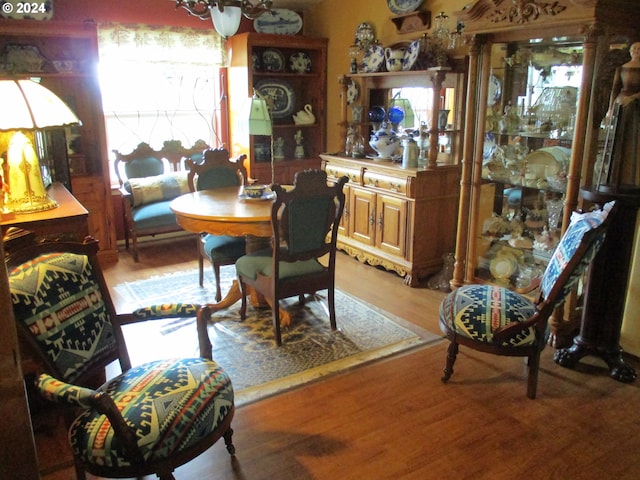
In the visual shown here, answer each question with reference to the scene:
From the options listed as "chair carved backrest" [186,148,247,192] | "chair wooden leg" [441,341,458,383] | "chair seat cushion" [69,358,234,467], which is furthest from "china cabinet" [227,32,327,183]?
"chair seat cushion" [69,358,234,467]

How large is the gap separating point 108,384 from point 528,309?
1919 millimetres

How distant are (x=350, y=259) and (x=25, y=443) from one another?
388 centimetres

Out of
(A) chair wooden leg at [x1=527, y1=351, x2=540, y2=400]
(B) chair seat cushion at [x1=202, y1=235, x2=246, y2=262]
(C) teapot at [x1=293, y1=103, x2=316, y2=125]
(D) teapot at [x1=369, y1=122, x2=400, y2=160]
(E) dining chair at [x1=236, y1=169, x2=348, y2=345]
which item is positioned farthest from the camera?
(C) teapot at [x1=293, y1=103, x2=316, y2=125]

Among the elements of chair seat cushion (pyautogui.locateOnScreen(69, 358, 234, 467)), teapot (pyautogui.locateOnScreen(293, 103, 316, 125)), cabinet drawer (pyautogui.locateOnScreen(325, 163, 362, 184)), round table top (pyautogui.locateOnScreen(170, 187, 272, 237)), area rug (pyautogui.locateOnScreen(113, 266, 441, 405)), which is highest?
teapot (pyautogui.locateOnScreen(293, 103, 316, 125))

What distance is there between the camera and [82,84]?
4.84 meters

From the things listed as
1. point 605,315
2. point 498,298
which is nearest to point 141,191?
point 498,298

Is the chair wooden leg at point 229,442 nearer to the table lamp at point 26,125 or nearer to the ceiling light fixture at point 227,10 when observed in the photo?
the table lamp at point 26,125

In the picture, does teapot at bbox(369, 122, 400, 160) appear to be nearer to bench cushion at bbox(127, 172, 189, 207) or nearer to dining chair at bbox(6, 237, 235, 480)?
bench cushion at bbox(127, 172, 189, 207)

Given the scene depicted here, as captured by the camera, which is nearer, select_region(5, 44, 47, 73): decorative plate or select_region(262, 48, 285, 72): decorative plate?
select_region(5, 44, 47, 73): decorative plate

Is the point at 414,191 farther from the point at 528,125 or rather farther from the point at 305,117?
the point at 305,117

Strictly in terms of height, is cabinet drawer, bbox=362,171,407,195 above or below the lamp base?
below

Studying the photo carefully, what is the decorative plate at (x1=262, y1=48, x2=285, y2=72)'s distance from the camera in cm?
558

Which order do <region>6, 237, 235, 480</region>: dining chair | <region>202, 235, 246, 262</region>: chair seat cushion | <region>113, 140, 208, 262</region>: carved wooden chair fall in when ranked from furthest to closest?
<region>113, 140, 208, 262</region>: carved wooden chair, <region>202, 235, 246, 262</region>: chair seat cushion, <region>6, 237, 235, 480</region>: dining chair

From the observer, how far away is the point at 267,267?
3.24 m
